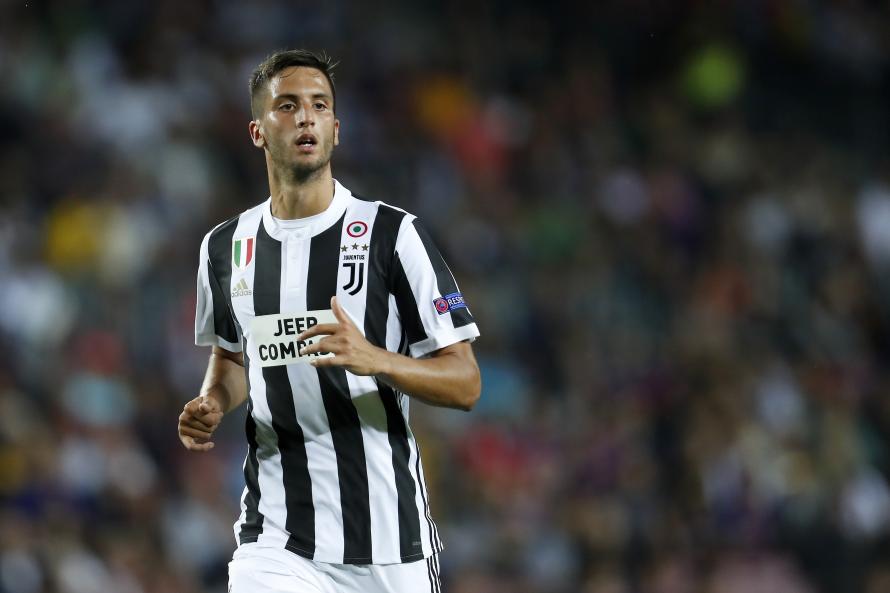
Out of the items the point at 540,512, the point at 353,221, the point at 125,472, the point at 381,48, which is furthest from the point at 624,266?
the point at 353,221

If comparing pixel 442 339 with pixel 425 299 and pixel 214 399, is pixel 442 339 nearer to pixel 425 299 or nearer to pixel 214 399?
pixel 425 299

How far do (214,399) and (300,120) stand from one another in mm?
915

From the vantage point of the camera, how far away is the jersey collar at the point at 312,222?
402 cm

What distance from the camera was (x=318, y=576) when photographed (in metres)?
3.85

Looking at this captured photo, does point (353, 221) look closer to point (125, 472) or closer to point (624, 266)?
point (125, 472)

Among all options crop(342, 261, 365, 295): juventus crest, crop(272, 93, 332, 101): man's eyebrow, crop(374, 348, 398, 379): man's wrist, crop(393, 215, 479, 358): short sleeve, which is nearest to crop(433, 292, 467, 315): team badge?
crop(393, 215, 479, 358): short sleeve

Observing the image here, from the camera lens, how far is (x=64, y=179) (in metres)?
9.57

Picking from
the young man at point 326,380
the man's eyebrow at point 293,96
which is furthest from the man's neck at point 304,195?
the man's eyebrow at point 293,96

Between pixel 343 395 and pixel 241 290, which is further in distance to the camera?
pixel 241 290

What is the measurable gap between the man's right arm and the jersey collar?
53 cm

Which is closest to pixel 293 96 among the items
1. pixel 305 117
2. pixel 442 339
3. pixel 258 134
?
pixel 305 117

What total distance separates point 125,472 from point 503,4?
591cm

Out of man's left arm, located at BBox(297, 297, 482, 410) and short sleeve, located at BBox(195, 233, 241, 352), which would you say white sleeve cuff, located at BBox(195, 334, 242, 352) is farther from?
man's left arm, located at BBox(297, 297, 482, 410)

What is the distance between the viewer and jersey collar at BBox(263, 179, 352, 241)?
13.2ft
